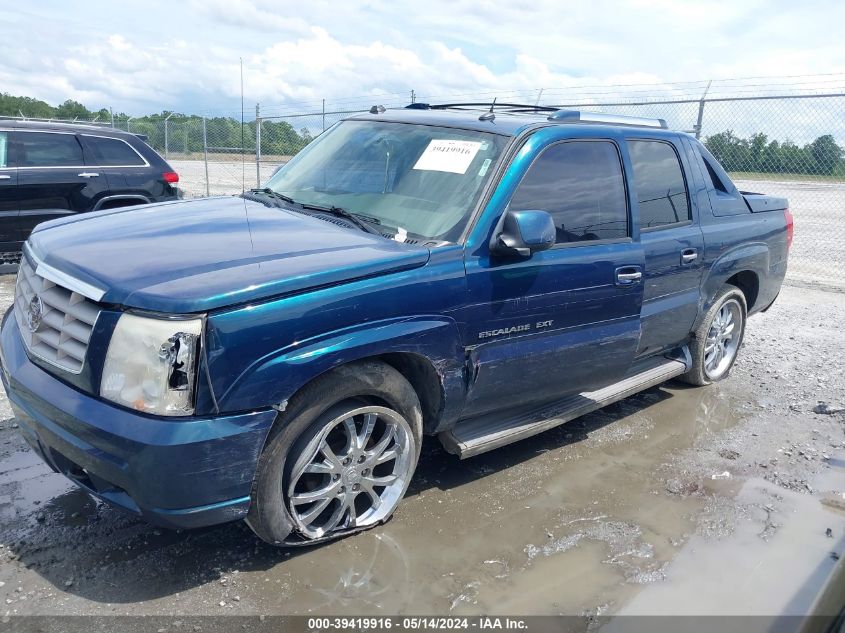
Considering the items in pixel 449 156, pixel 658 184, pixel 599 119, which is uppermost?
pixel 599 119

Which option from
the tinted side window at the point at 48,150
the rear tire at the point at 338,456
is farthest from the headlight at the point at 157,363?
the tinted side window at the point at 48,150

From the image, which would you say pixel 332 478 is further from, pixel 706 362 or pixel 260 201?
pixel 706 362

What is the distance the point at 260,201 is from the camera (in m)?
4.15

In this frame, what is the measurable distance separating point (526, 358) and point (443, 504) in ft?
2.91

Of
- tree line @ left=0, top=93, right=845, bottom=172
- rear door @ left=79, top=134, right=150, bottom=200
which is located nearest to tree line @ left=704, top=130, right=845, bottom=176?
tree line @ left=0, top=93, right=845, bottom=172

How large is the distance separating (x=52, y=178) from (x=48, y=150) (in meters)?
0.40

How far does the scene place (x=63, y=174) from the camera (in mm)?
8250

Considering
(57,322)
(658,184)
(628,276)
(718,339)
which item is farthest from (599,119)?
(57,322)

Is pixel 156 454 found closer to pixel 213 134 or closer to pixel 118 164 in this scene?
pixel 118 164

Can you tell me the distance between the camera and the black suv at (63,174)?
8023 mm

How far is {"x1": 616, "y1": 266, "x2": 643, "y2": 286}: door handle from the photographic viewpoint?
4.09 metres

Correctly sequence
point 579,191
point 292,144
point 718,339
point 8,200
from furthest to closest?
point 292,144, point 8,200, point 718,339, point 579,191

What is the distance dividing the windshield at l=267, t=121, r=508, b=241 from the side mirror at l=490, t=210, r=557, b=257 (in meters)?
0.19

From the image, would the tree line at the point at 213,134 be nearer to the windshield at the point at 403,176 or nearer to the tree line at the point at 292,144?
the tree line at the point at 292,144
